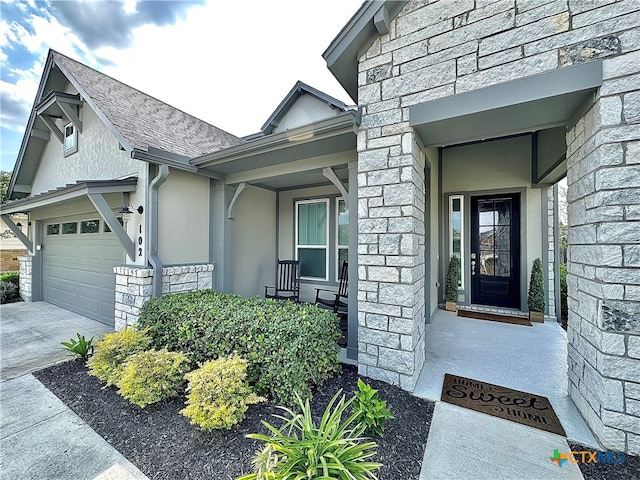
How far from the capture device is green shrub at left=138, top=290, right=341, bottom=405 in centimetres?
261

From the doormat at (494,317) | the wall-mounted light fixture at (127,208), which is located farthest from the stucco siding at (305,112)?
the doormat at (494,317)

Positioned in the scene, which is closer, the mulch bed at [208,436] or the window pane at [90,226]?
the mulch bed at [208,436]

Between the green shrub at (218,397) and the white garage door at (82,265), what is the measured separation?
3.89 meters

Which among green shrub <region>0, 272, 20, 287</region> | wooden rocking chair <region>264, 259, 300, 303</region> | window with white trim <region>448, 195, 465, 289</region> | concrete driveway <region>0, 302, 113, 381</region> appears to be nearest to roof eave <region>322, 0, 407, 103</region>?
wooden rocking chair <region>264, 259, 300, 303</region>

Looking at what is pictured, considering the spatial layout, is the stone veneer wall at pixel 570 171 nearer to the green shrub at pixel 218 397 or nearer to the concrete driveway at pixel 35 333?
the green shrub at pixel 218 397

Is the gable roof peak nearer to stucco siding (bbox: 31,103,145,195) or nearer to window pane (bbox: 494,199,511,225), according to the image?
stucco siding (bbox: 31,103,145,195)

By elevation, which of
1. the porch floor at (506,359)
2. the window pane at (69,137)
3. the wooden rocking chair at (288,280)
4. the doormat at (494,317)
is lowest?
the porch floor at (506,359)

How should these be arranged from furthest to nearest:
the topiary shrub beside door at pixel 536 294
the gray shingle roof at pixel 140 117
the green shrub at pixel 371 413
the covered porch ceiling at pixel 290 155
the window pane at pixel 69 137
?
the window pane at pixel 69 137 < the topiary shrub beside door at pixel 536 294 < the gray shingle roof at pixel 140 117 < the covered porch ceiling at pixel 290 155 < the green shrub at pixel 371 413

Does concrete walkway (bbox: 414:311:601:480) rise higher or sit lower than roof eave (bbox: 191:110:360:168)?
lower

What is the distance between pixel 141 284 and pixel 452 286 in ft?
18.9

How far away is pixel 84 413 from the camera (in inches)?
102

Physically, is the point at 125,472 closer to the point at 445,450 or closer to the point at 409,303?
the point at 445,450

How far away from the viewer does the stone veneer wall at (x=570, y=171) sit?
199 centimetres

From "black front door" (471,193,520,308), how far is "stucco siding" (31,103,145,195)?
262 inches
